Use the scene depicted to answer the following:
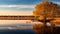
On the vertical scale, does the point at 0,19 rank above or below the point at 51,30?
above

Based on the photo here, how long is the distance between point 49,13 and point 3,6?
1.87 feet

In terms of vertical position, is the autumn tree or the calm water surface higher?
the autumn tree

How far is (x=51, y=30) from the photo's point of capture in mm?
1376

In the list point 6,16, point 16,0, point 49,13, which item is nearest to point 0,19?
point 6,16

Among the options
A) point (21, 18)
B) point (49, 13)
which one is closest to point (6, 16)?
point (21, 18)

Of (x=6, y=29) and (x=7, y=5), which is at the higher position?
(x=7, y=5)

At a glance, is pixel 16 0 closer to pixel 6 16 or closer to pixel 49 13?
pixel 6 16

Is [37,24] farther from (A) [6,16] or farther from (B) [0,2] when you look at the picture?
(B) [0,2]

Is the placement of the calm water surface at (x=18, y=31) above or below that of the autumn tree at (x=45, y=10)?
below

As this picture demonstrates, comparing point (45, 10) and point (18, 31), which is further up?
point (45, 10)

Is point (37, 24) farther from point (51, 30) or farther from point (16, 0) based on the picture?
point (16, 0)

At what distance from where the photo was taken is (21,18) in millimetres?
1383

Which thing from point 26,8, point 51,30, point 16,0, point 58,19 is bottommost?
point 51,30

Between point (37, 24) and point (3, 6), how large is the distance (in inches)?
18.6
